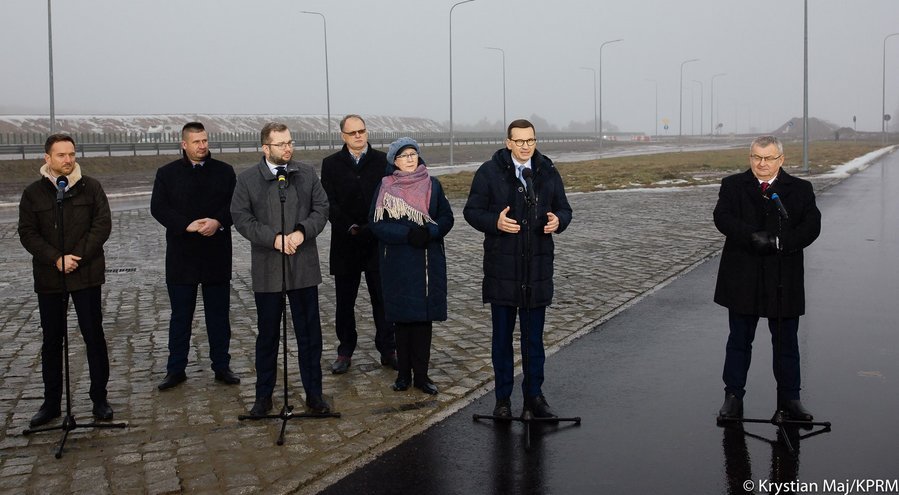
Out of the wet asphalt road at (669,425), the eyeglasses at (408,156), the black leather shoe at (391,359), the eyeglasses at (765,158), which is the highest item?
the eyeglasses at (408,156)

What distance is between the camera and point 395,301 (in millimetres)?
6848

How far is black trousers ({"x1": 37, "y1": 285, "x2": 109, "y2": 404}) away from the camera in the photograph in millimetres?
6305

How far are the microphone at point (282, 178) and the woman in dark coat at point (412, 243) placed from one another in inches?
32.9

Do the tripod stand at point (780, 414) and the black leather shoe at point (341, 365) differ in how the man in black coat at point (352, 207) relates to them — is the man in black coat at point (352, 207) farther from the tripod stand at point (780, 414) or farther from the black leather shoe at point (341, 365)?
the tripod stand at point (780, 414)

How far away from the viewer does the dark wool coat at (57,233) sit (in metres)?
6.22

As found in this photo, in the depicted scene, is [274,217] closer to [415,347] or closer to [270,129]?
[270,129]

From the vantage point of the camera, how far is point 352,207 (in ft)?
24.3

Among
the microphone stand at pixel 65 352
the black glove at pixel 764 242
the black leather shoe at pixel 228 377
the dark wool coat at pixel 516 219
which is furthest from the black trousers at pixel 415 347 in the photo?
the black glove at pixel 764 242

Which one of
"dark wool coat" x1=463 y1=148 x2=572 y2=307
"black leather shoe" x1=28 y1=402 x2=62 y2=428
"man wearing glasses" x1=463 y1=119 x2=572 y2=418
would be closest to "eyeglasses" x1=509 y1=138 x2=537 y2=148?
"man wearing glasses" x1=463 y1=119 x2=572 y2=418

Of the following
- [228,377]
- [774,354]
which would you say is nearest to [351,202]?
[228,377]

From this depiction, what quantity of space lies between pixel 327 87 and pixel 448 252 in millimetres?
44664

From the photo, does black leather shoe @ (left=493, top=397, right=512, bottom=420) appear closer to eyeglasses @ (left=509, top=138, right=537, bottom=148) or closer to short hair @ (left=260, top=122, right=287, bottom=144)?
eyeglasses @ (left=509, top=138, right=537, bottom=148)

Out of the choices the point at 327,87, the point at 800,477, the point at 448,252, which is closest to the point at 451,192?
the point at 448,252

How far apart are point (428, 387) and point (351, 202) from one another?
157 centimetres
